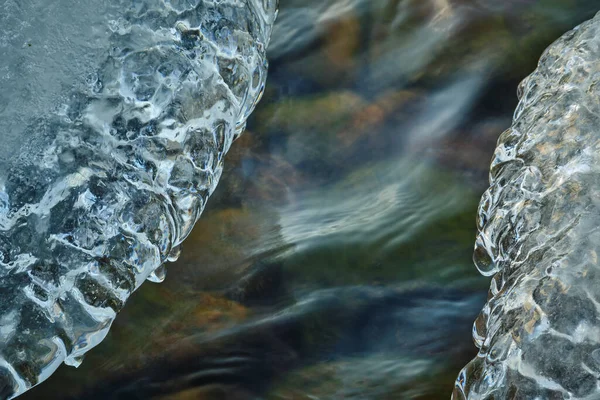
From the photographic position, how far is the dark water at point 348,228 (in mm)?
1804

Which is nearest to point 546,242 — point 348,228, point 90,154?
point 348,228

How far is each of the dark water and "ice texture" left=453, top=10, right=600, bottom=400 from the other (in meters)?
0.18

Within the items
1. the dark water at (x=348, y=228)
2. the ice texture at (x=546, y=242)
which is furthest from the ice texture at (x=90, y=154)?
the ice texture at (x=546, y=242)

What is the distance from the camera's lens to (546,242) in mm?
1434

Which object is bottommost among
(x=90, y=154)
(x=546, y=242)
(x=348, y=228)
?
(x=348, y=228)

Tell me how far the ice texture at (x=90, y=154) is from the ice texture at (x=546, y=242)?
77cm

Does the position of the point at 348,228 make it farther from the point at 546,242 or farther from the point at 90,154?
the point at 90,154

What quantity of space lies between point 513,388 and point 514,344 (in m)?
0.08

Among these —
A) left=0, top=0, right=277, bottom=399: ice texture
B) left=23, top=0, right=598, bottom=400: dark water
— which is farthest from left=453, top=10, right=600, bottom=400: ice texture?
left=0, top=0, right=277, bottom=399: ice texture

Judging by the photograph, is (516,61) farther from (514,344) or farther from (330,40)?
(514,344)

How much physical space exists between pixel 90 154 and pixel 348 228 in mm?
765

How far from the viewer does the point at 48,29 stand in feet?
5.04

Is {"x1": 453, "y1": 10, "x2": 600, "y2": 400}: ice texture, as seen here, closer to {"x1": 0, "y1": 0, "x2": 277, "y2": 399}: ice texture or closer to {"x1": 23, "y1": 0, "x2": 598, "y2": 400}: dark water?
{"x1": 23, "y1": 0, "x2": 598, "y2": 400}: dark water

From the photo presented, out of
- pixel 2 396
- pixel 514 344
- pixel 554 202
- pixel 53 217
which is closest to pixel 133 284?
pixel 53 217
